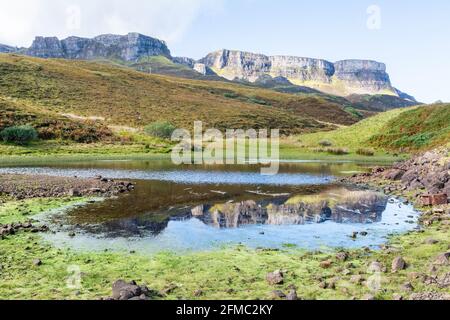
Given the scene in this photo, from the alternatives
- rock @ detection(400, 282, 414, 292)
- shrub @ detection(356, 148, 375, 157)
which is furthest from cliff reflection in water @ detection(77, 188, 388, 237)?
shrub @ detection(356, 148, 375, 157)

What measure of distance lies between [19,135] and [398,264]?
79.3 meters

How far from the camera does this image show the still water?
67.5 ft

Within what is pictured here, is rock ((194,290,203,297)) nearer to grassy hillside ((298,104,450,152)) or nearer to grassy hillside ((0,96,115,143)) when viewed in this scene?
grassy hillside ((298,104,450,152))

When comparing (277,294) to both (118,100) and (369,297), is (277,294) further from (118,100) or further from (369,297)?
(118,100)

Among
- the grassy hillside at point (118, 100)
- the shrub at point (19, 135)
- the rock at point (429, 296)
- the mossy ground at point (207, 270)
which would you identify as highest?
the grassy hillside at point (118, 100)

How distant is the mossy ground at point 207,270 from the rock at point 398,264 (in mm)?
193

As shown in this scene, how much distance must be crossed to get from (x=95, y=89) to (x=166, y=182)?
391 feet

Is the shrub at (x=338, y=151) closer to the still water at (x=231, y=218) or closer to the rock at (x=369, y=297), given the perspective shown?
the still water at (x=231, y=218)

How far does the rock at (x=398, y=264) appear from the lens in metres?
15.5

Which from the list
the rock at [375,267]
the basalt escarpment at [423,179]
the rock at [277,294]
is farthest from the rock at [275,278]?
the basalt escarpment at [423,179]

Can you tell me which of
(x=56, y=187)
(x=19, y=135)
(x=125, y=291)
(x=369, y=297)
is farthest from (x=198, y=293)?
(x=19, y=135)

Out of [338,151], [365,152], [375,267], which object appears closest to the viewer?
[375,267]

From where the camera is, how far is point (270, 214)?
27469 millimetres

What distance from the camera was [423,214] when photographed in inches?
1033
